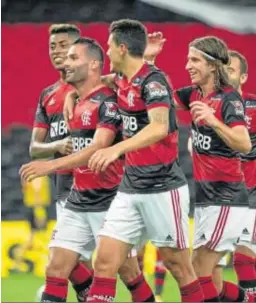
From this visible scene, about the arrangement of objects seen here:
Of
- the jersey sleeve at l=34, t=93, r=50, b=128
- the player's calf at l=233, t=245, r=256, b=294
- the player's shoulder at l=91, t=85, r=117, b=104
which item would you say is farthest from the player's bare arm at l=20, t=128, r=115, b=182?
the player's calf at l=233, t=245, r=256, b=294

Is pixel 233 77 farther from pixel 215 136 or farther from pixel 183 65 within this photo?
pixel 183 65

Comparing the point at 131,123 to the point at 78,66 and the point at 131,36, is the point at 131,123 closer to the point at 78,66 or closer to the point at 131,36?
the point at 131,36

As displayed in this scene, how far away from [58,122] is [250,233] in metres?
1.50

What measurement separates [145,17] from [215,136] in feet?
19.1

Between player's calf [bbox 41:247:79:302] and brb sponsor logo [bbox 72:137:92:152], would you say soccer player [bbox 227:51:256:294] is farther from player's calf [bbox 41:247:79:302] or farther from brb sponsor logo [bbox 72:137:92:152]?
player's calf [bbox 41:247:79:302]

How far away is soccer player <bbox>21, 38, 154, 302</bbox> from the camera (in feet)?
29.7

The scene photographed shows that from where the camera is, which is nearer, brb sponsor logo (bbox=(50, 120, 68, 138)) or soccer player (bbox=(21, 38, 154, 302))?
soccer player (bbox=(21, 38, 154, 302))

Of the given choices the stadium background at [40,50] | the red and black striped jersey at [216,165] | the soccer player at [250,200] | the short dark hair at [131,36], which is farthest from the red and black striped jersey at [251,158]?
the stadium background at [40,50]

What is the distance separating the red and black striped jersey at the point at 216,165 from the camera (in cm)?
902

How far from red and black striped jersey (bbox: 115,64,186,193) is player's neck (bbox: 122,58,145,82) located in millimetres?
30

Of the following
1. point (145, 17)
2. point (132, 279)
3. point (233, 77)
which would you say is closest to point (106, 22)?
point (145, 17)

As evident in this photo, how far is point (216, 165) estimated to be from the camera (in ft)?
29.9

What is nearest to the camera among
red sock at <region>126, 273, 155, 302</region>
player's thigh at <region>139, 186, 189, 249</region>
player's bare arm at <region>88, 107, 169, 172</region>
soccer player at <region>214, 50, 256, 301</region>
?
player's bare arm at <region>88, 107, 169, 172</region>

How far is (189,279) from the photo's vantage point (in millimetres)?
8680
